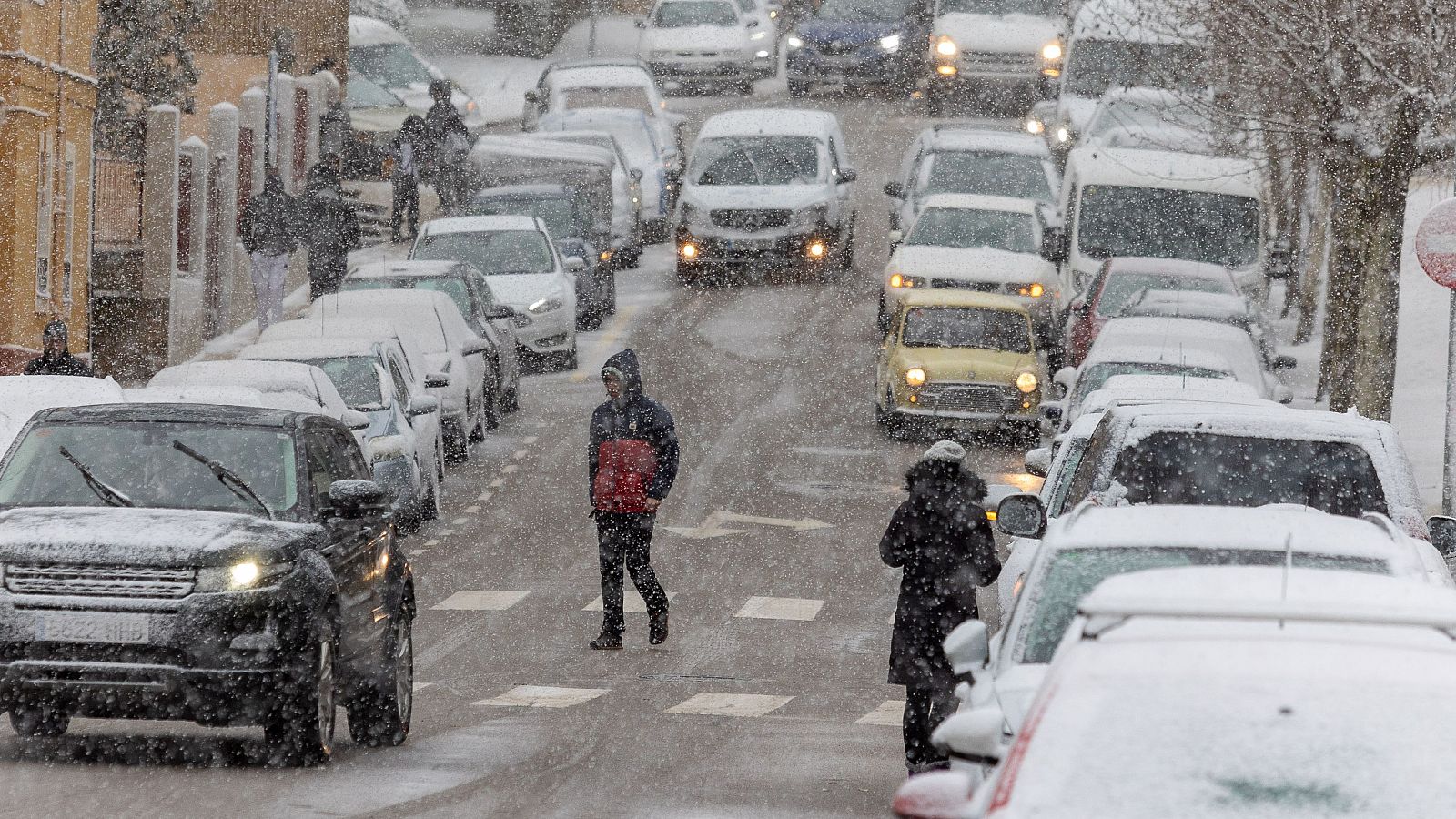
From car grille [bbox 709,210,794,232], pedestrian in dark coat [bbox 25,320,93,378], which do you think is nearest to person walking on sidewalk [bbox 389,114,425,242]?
car grille [bbox 709,210,794,232]

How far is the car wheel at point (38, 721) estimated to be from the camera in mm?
11430

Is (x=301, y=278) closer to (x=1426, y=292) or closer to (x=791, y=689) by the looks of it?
(x=1426, y=292)

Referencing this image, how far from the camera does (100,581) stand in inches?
443

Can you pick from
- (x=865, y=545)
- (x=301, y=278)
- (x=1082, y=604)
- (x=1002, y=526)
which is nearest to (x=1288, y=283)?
(x=301, y=278)

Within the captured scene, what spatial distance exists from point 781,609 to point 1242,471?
655 cm

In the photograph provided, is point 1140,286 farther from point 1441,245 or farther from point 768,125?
point 1441,245

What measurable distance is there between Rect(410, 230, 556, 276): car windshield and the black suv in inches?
784

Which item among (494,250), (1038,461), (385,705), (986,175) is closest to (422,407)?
(1038,461)

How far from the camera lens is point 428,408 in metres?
22.5

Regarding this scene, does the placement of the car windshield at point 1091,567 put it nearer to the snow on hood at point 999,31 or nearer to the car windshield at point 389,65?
the snow on hood at point 999,31

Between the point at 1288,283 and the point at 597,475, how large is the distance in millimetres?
26635

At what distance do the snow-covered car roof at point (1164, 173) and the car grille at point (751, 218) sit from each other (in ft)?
16.6

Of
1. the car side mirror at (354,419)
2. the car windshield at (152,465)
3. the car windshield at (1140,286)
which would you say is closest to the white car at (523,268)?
the car windshield at (1140,286)

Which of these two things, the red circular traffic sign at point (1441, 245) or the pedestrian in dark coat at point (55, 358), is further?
the pedestrian in dark coat at point (55, 358)
